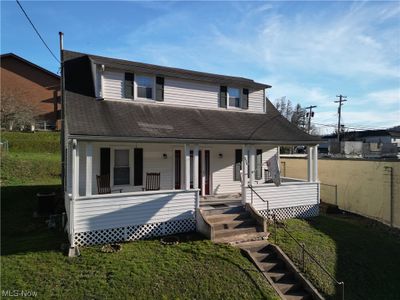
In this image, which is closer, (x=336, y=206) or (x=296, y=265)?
(x=296, y=265)

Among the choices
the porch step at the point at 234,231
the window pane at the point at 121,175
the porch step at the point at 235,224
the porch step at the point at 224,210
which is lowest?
the porch step at the point at 234,231

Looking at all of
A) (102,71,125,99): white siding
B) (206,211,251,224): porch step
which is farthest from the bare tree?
(206,211,251,224): porch step

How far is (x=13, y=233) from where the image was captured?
384 inches

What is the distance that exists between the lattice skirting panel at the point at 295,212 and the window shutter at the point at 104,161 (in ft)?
20.3

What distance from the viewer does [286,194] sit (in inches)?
478

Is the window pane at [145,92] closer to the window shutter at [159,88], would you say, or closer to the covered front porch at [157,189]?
the window shutter at [159,88]

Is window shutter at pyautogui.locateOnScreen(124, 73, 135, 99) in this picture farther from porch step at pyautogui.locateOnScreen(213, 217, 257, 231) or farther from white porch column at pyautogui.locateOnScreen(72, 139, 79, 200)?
porch step at pyautogui.locateOnScreen(213, 217, 257, 231)

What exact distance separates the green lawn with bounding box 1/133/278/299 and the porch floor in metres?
1.63

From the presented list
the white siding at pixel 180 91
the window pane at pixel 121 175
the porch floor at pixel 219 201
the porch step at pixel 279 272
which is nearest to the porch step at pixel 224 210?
the porch floor at pixel 219 201

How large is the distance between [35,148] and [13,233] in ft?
52.0

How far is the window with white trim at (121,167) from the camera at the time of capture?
11.3 meters

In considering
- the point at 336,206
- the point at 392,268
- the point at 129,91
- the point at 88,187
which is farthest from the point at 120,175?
the point at 336,206

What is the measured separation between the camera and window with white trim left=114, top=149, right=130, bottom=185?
36.9 feet

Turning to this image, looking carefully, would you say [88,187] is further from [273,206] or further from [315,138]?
[315,138]
